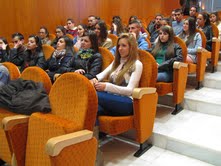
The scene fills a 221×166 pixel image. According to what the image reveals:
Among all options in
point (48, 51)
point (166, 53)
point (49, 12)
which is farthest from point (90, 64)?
point (49, 12)

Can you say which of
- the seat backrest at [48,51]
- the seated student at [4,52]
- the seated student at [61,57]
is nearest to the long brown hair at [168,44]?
the seated student at [61,57]

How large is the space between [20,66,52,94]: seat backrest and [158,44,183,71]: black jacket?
3.61 feet

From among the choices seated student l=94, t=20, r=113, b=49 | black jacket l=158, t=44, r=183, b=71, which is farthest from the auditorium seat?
seated student l=94, t=20, r=113, b=49

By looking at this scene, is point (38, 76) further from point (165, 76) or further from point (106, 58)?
point (165, 76)

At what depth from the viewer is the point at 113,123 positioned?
5.80ft

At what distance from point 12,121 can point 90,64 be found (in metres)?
1.03

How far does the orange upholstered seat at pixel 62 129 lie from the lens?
1.27 m

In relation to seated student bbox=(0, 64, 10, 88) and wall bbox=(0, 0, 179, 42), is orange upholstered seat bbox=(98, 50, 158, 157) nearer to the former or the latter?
seated student bbox=(0, 64, 10, 88)

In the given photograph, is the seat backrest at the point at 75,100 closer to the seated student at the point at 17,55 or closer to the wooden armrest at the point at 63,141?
the wooden armrest at the point at 63,141

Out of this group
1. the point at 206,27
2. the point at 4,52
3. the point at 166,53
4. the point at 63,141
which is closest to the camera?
the point at 63,141

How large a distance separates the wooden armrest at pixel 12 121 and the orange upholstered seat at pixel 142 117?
0.49 meters

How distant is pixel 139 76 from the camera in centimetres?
200

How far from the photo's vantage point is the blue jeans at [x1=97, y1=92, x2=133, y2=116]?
6.03 feet

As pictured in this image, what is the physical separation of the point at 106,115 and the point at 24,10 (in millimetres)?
3063
